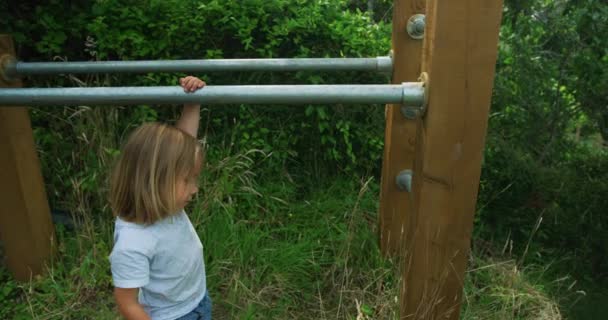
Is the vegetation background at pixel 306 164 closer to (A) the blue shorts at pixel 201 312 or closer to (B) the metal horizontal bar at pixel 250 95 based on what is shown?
(A) the blue shorts at pixel 201 312

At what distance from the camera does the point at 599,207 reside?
3.27 m

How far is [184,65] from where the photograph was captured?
2.16 metres

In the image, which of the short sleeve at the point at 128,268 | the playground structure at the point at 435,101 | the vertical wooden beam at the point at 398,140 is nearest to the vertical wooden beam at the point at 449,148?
the playground structure at the point at 435,101

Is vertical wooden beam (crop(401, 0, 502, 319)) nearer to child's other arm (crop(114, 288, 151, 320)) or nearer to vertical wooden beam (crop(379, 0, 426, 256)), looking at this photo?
vertical wooden beam (crop(379, 0, 426, 256))

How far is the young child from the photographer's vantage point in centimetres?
140

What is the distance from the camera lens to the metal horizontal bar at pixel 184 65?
6.93 feet

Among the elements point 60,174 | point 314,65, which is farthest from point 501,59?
point 60,174

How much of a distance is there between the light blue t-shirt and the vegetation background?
769mm

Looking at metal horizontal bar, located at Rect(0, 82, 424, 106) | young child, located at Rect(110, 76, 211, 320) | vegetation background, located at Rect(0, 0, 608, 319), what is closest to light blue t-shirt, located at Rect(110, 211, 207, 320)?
young child, located at Rect(110, 76, 211, 320)

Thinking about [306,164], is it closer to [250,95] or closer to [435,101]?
[250,95]

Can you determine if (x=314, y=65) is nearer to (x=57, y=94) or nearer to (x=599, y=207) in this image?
(x=57, y=94)

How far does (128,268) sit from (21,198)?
114 cm

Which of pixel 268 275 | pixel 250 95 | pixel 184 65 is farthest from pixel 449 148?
pixel 268 275

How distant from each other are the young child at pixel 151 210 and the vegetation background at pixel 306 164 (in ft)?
2.91
